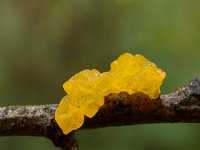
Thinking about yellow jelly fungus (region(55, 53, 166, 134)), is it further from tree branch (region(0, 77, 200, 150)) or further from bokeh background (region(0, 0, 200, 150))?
bokeh background (region(0, 0, 200, 150))

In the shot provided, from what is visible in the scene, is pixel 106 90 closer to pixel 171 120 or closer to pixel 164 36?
pixel 171 120

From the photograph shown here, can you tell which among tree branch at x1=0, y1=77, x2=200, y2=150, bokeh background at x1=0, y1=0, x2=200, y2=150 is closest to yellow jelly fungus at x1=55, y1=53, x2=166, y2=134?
tree branch at x1=0, y1=77, x2=200, y2=150

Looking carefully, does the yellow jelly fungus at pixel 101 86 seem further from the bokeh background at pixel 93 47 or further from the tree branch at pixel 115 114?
the bokeh background at pixel 93 47

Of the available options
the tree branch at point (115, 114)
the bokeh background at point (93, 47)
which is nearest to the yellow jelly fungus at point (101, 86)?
the tree branch at point (115, 114)

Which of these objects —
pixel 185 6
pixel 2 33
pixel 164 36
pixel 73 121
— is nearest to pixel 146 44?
pixel 164 36

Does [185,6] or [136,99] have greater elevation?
[185,6]

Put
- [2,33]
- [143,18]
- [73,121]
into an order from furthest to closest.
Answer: [2,33]
[143,18]
[73,121]

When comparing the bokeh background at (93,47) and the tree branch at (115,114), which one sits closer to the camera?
the tree branch at (115,114)
